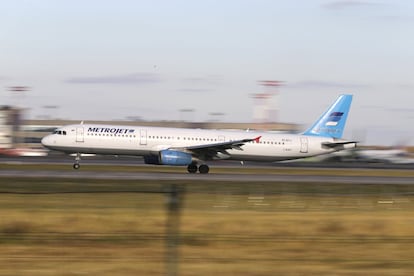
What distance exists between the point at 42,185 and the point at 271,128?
11096 centimetres

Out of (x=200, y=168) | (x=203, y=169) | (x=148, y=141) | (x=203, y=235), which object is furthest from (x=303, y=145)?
(x=203, y=235)

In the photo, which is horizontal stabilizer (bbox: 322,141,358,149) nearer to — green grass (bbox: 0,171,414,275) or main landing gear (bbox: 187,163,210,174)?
main landing gear (bbox: 187,163,210,174)

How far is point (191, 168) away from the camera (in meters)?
45.6

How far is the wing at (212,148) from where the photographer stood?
4459 centimetres

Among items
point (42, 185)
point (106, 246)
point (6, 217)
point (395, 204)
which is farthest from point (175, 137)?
point (106, 246)

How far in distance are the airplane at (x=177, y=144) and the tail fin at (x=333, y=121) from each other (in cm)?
285

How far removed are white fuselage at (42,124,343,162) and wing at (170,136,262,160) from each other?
46 cm

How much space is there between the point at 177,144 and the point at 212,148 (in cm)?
224

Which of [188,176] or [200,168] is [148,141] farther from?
[188,176]

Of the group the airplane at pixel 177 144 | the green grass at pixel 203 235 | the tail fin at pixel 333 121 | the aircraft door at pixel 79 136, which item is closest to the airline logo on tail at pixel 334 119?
the tail fin at pixel 333 121

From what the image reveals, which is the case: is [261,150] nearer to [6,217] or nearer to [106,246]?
[6,217]

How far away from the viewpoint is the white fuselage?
4403 cm

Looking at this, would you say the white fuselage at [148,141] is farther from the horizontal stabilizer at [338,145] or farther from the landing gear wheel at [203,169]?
the horizontal stabilizer at [338,145]

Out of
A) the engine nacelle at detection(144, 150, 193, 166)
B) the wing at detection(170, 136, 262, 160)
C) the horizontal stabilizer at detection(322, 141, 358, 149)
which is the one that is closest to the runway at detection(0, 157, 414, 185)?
the engine nacelle at detection(144, 150, 193, 166)
